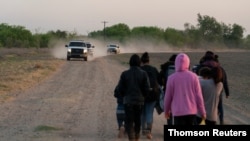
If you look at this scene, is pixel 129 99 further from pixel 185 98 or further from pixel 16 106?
pixel 16 106

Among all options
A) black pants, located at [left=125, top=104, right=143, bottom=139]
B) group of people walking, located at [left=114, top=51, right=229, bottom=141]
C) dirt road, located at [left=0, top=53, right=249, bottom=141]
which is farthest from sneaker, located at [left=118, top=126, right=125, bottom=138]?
black pants, located at [left=125, top=104, right=143, bottom=139]

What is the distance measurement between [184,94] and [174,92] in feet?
0.59

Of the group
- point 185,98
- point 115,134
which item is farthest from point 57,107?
point 185,98

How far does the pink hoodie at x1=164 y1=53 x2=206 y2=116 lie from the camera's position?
988cm

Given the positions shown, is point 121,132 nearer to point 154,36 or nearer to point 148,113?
point 148,113

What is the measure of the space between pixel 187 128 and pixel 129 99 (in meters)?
3.57

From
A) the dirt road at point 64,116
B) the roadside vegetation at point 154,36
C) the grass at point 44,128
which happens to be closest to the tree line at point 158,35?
the roadside vegetation at point 154,36

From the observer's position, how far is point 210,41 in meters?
179

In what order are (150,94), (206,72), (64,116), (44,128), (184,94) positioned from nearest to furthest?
(184,94) < (206,72) < (150,94) < (44,128) < (64,116)

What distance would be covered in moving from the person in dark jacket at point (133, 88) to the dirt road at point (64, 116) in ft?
4.50

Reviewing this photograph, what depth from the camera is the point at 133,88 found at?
11711 mm

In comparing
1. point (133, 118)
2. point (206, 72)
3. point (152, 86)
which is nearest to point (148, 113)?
point (152, 86)

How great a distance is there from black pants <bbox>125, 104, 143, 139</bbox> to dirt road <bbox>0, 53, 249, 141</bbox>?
1.08 m

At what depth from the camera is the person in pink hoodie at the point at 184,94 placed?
988 cm
